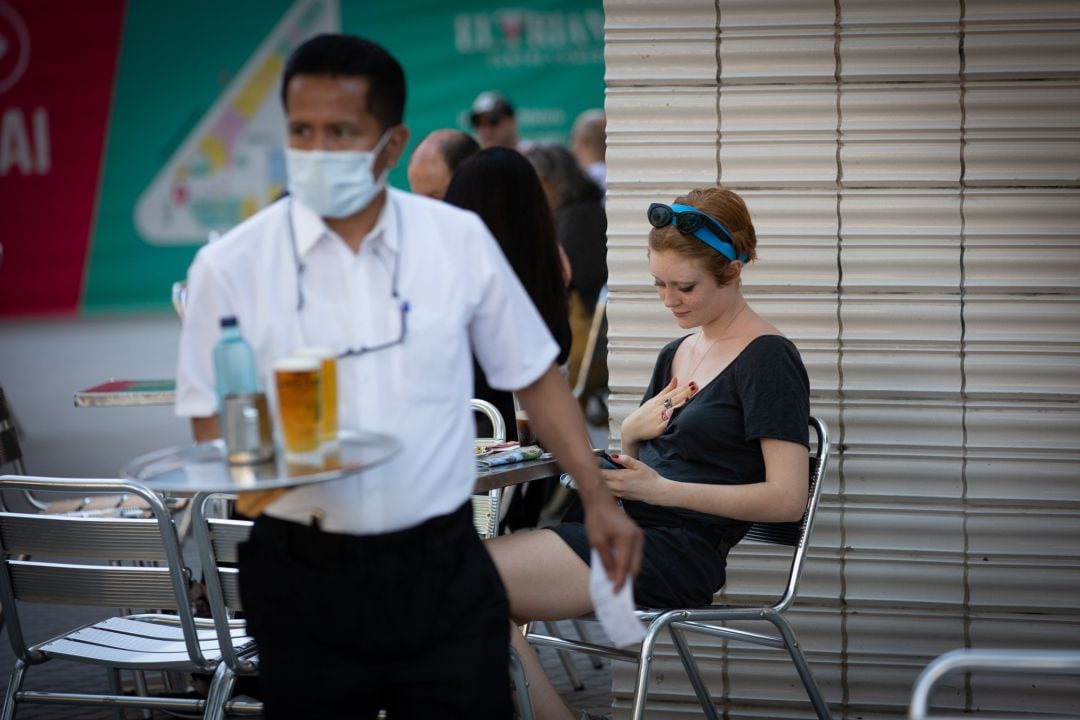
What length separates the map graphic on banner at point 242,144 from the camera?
15.2 meters

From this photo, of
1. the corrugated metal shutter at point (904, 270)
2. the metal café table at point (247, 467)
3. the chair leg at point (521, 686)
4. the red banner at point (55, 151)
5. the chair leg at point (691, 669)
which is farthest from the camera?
the red banner at point (55, 151)

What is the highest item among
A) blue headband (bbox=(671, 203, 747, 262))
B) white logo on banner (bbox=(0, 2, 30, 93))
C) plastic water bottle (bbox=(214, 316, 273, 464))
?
white logo on banner (bbox=(0, 2, 30, 93))

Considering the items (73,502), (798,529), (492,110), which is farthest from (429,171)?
(798,529)

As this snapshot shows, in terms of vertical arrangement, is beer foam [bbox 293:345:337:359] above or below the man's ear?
below

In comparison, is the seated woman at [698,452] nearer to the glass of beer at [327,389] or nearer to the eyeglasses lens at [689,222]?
the eyeglasses lens at [689,222]

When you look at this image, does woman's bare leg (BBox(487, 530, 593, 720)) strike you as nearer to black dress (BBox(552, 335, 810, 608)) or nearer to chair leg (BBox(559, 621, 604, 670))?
black dress (BBox(552, 335, 810, 608))

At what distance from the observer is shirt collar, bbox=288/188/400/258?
2115mm

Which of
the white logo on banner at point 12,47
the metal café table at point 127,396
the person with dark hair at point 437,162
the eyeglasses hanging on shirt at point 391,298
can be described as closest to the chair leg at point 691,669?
the eyeglasses hanging on shirt at point 391,298

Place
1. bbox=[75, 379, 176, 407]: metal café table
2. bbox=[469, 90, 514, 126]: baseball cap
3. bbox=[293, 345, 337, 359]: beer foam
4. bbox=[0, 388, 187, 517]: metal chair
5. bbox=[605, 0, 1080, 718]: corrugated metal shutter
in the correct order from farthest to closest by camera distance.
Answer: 1. bbox=[469, 90, 514, 126]: baseball cap
2. bbox=[75, 379, 176, 407]: metal café table
3. bbox=[0, 388, 187, 517]: metal chair
4. bbox=[605, 0, 1080, 718]: corrugated metal shutter
5. bbox=[293, 345, 337, 359]: beer foam

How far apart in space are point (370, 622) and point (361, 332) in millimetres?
437

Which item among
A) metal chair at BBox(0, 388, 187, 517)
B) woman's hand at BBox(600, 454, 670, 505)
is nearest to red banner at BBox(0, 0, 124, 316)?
metal chair at BBox(0, 388, 187, 517)

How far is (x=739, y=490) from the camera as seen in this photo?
3.16 metres

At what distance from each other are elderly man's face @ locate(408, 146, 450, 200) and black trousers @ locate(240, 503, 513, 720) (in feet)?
10.8

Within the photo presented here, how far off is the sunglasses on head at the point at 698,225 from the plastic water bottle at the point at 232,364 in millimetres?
1490
